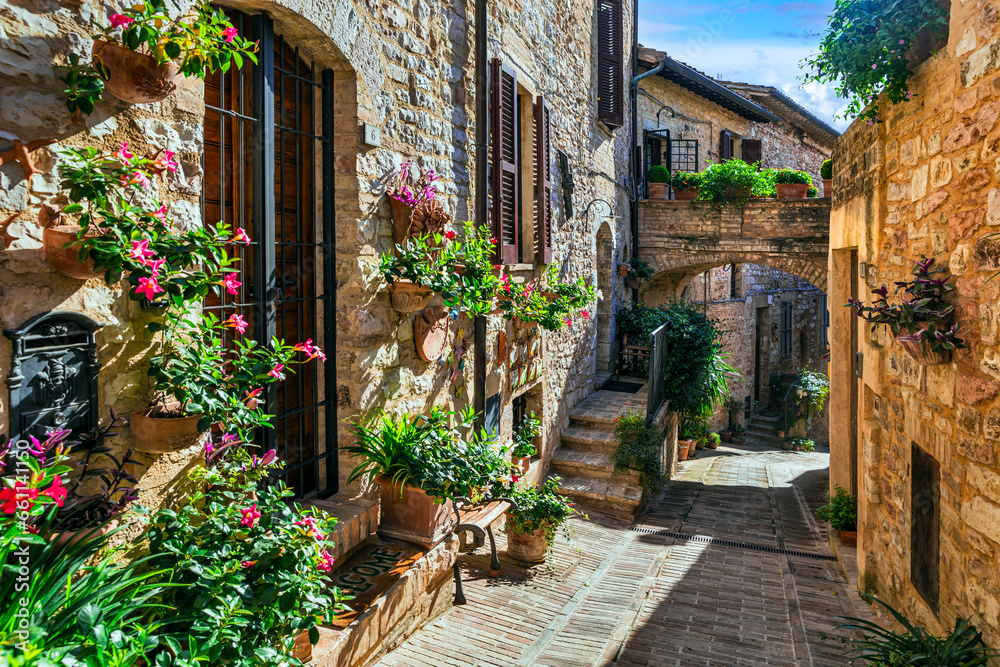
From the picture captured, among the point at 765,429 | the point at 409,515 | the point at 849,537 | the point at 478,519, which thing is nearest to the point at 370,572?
the point at 409,515

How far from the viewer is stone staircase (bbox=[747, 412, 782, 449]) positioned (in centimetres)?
1600

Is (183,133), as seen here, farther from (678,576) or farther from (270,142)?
(678,576)

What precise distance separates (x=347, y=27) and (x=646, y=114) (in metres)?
10.7

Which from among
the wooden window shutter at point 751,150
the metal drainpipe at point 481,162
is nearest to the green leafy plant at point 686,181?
the wooden window shutter at point 751,150

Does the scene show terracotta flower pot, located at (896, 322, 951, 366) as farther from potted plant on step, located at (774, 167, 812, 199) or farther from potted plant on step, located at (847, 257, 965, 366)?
potted plant on step, located at (774, 167, 812, 199)

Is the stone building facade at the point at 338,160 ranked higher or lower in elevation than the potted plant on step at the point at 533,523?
higher

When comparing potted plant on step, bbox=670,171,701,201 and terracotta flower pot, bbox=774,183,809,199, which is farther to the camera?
potted plant on step, bbox=670,171,701,201

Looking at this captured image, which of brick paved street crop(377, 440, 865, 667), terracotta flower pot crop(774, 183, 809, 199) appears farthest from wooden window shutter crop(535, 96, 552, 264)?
terracotta flower pot crop(774, 183, 809, 199)

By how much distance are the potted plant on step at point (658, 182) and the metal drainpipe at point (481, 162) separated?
Answer: 819cm

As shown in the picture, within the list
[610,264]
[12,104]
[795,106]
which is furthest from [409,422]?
[795,106]

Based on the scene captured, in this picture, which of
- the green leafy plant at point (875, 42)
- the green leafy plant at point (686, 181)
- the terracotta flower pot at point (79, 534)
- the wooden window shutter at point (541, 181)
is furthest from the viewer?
the green leafy plant at point (686, 181)

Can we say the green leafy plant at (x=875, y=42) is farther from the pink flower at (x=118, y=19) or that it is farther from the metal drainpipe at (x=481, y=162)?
the pink flower at (x=118, y=19)

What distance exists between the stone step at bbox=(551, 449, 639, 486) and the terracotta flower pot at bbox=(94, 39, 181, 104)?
20.9 ft

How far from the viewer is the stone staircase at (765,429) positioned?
16.0 meters
